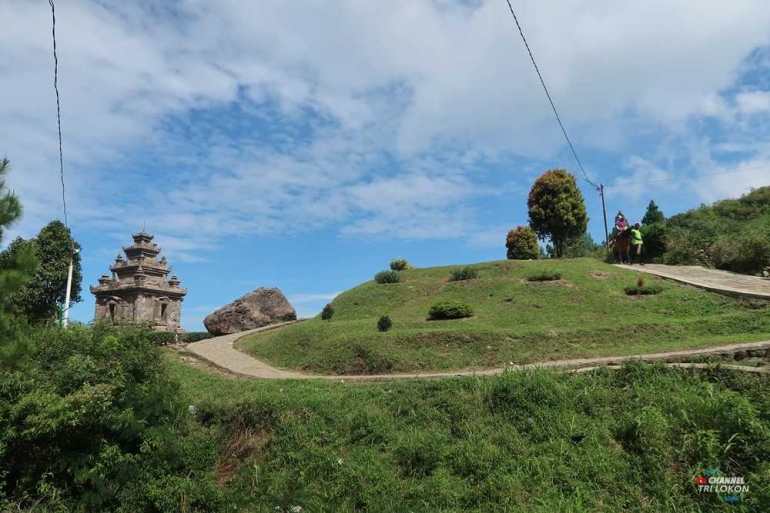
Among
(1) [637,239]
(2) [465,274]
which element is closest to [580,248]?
(1) [637,239]

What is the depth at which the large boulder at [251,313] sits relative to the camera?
29883 millimetres

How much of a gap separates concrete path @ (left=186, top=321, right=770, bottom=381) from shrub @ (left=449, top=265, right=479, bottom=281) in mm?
10753

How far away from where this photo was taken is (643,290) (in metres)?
19.6

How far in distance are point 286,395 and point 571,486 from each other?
234 inches

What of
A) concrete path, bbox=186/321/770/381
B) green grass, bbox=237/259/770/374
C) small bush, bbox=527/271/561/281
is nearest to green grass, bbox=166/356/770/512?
concrete path, bbox=186/321/770/381

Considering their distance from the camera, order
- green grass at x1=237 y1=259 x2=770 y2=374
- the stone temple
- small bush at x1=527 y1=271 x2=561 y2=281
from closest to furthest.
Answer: green grass at x1=237 y1=259 x2=770 y2=374 → small bush at x1=527 y1=271 x2=561 y2=281 → the stone temple

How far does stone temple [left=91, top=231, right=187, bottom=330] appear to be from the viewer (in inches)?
1640

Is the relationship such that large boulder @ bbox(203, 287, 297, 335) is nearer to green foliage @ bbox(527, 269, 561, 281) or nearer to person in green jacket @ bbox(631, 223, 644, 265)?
green foliage @ bbox(527, 269, 561, 281)

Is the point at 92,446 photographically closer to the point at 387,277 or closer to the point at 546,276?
the point at 546,276

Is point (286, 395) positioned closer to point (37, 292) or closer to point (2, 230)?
point (2, 230)

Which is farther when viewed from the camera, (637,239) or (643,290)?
(637,239)

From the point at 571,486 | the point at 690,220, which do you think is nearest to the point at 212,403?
the point at 571,486

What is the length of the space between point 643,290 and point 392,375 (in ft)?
38.2

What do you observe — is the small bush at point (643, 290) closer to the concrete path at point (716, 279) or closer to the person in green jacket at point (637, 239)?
the concrete path at point (716, 279)
